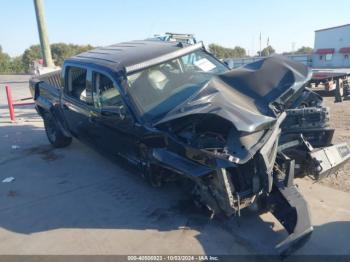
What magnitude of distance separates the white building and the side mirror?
123ft

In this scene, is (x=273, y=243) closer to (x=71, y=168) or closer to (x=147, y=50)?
(x=147, y=50)

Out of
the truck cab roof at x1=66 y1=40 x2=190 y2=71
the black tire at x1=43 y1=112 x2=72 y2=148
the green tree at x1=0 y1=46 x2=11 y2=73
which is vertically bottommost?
the green tree at x1=0 y1=46 x2=11 y2=73

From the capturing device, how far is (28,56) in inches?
2190

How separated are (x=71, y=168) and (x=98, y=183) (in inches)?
41.1

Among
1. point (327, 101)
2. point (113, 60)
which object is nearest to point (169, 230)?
point (113, 60)

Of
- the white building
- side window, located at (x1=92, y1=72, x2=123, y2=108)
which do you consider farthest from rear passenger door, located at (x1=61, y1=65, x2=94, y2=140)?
the white building

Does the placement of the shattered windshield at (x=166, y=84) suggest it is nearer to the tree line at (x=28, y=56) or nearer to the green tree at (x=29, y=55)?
the tree line at (x=28, y=56)

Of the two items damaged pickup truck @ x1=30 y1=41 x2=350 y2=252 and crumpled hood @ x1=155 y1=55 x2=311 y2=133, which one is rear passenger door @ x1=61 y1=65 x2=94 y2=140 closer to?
damaged pickup truck @ x1=30 y1=41 x2=350 y2=252

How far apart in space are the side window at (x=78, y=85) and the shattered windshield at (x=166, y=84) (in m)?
1.02

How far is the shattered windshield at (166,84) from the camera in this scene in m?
4.39

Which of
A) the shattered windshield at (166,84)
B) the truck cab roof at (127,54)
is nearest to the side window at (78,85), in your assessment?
the truck cab roof at (127,54)

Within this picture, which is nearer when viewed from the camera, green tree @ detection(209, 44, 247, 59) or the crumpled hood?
the crumpled hood

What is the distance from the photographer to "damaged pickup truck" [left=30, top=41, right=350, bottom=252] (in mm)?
3498

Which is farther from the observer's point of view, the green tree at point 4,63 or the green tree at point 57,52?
the green tree at point 4,63
